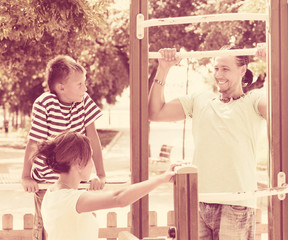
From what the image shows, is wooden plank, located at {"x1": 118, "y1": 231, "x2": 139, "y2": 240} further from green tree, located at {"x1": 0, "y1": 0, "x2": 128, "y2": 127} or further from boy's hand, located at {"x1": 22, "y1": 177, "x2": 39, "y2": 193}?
green tree, located at {"x1": 0, "y1": 0, "x2": 128, "y2": 127}

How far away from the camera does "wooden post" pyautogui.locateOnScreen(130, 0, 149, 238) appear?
3055mm

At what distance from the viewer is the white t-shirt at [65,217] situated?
2266 mm

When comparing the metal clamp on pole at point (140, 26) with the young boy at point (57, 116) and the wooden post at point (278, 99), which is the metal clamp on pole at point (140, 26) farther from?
the wooden post at point (278, 99)

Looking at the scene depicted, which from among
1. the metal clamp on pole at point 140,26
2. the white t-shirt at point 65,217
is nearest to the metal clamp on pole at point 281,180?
the metal clamp on pole at point 140,26

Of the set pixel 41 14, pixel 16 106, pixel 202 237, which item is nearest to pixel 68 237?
pixel 202 237

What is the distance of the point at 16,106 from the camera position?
78.5 feet

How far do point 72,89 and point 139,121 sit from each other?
0.38 meters

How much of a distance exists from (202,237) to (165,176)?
906mm

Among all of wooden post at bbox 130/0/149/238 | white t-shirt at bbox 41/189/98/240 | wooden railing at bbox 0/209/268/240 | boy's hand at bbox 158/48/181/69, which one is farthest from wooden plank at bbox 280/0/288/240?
wooden railing at bbox 0/209/268/240

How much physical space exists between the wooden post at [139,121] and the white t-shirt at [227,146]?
284 mm

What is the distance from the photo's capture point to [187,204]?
7.27 feet

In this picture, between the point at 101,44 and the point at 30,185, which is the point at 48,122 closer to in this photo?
the point at 30,185

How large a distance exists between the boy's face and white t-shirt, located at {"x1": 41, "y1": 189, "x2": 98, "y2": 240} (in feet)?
2.62

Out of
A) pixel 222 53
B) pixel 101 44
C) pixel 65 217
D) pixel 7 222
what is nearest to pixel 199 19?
pixel 222 53
